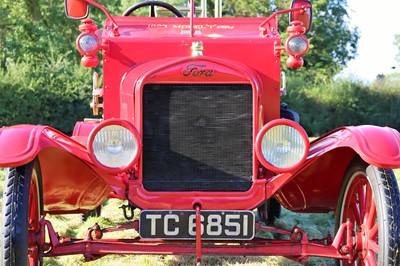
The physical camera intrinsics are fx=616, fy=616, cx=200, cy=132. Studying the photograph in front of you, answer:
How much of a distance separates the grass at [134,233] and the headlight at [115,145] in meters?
1.35

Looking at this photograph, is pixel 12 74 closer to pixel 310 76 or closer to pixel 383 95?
pixel 383 95

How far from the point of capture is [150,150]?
3838mm

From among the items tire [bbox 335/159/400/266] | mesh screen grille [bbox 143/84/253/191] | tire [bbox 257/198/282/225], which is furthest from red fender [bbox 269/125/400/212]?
tire [bbox 257/198/282/225]

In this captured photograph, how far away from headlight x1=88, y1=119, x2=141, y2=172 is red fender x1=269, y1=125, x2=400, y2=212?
903 millimetres

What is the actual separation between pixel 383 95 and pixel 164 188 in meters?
21.9

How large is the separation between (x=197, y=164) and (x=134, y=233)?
202 centimetres

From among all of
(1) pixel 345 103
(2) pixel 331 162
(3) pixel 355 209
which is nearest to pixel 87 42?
(2) pixel 331 162

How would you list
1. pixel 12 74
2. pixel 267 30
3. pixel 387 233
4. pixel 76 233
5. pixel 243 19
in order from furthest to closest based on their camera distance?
pixel 12 74 → pixel 76 233 → pixel 243 19 → pixel 267 30 → pixel 387 233

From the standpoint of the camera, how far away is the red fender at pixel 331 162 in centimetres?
349

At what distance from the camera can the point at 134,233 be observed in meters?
5.63

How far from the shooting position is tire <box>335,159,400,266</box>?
3373mm

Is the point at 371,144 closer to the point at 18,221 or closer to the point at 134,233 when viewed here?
the point at 18,221

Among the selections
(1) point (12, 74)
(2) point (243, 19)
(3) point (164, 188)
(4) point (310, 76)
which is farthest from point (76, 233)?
(4) point (310, 76)

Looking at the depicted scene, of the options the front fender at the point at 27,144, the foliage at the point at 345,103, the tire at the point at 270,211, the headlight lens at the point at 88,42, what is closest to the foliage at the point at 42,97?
the foliage at the point at 345,103
